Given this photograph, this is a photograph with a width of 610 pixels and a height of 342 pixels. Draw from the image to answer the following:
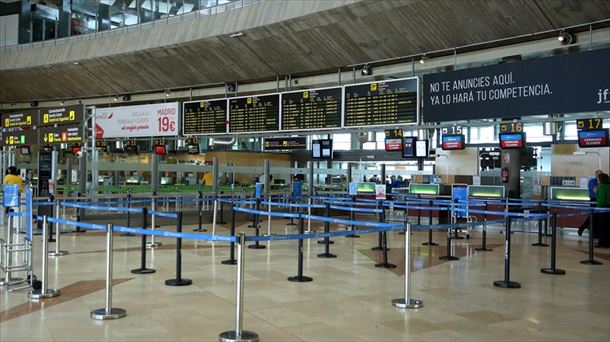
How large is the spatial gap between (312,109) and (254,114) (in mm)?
1953

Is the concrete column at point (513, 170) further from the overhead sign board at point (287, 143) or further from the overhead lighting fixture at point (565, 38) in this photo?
the overhead lighting fixture at point (565, 38)

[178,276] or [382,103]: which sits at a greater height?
[382,103]

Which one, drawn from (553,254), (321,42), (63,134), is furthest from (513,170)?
(63,134)

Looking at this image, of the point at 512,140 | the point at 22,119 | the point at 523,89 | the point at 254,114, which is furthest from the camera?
the point at 254,114

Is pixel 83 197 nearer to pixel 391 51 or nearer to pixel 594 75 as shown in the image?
pixel 391 51

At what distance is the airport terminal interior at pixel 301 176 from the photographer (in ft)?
19.9

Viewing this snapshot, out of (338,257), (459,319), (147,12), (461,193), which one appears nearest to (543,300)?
(459,319)

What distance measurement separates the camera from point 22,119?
50.4ft

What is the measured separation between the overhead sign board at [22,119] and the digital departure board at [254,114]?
517cm

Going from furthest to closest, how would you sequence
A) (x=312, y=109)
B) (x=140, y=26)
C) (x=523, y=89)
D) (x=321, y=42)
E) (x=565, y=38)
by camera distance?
(x=140, y=26), (x=321, y=42), (x=312, y=109), (x=565, y=38), (x=523, y=89)

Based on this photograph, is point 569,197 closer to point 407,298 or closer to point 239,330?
point 407,298

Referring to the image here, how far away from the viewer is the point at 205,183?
1927cm

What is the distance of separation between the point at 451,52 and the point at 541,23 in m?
2.59

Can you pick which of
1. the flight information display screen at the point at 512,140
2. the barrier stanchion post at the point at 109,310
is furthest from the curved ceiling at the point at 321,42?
the barrier stanchion post at the point at 109,310
